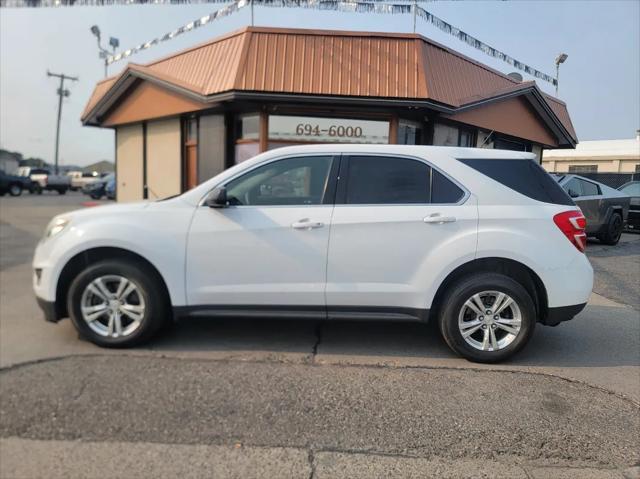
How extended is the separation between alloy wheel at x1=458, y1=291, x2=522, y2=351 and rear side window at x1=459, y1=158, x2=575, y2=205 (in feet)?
3.22

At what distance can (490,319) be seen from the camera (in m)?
4.25

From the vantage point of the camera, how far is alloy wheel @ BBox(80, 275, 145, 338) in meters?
4.25

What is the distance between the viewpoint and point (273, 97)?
31.9ft

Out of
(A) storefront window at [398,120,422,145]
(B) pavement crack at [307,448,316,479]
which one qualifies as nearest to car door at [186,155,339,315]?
(B) pavement crack at [307,448,316,479]

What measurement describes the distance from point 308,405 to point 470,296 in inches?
68.8

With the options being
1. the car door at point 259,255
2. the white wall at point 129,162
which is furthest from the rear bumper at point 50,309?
the white wall at point 129,162

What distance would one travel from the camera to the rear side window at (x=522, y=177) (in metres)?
4.38

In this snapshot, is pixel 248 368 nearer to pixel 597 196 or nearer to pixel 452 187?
pixel 452 187

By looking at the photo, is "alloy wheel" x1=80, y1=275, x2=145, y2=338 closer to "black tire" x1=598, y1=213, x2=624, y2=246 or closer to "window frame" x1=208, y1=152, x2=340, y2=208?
"window frame" x1=208, y1=152, x2=340, y2=208

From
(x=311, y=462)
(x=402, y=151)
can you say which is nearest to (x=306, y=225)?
(x=402, y=151)

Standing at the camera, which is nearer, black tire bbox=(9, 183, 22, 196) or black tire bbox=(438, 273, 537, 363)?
black tire bbox=(438, 273, 537, 363)

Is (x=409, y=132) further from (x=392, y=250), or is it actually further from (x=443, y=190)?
(x=392, y=250)

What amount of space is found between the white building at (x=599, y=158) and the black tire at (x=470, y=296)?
32.0 metres

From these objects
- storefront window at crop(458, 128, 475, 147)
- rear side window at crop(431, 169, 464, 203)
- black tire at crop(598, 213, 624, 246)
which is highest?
storefront window at crop(458, 128, 475, 147)
